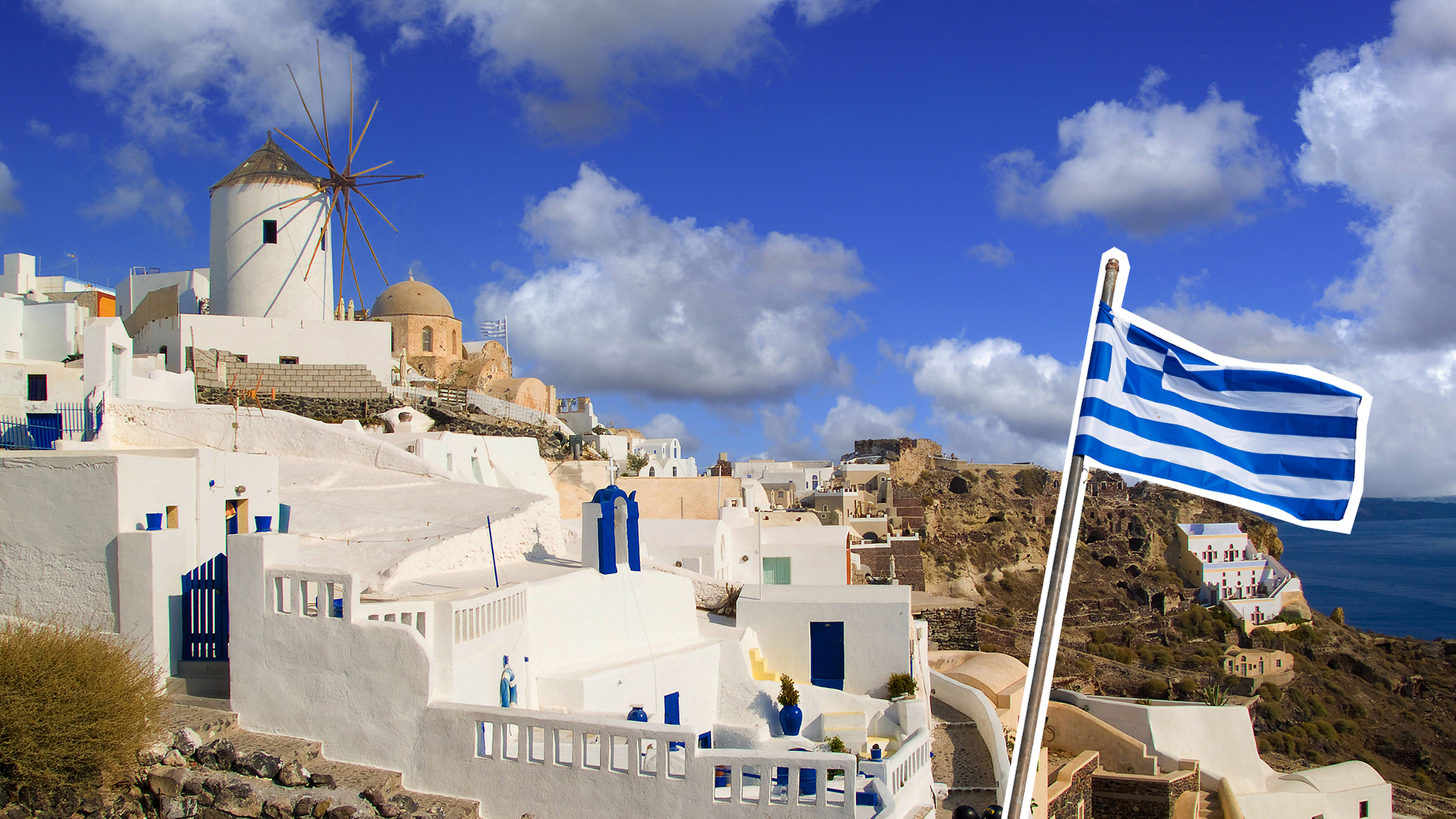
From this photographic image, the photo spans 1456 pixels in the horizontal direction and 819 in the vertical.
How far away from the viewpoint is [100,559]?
29.1ft

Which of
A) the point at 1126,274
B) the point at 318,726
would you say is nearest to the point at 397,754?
the point at 318,726

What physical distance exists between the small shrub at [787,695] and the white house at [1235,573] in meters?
57.9

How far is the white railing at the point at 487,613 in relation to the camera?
856 cm

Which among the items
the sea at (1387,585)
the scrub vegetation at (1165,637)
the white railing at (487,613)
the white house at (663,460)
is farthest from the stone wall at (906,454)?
the white railing at (487,613)

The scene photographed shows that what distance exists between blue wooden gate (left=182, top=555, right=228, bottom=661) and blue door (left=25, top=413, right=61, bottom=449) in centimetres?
676

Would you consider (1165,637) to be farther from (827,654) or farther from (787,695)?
(787,695)

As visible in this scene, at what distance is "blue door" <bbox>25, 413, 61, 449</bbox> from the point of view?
1395 cm

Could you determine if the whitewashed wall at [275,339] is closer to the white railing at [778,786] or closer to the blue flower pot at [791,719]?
the blue flower pot at [791,719]

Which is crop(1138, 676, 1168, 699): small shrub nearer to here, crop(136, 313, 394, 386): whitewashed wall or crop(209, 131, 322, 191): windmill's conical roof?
crop(136, 313, 394, 386): whitewashed wall

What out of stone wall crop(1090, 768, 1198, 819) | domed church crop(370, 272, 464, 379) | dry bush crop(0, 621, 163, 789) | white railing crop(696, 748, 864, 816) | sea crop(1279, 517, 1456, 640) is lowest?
sea crop(1279, 517, 1456, 640)

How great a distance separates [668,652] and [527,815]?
17.7ft

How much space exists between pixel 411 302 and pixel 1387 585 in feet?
429

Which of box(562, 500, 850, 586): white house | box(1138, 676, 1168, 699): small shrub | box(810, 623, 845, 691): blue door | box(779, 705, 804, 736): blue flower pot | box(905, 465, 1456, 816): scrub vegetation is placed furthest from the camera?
box(905, 465, 1456, 816): scrub vegetation

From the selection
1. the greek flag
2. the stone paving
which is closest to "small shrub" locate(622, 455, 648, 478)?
the stone paving
